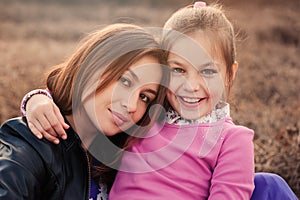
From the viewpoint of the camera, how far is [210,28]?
2.24m

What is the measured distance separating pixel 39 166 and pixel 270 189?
35.9 inches

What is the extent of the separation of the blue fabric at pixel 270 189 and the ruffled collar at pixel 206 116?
0.30 meters

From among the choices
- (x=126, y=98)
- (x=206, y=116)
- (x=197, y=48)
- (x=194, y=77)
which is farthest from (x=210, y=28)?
(x=126, y=98)

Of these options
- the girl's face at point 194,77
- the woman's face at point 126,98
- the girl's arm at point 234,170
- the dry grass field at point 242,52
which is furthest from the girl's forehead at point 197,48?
the dry grass field at point 242,52

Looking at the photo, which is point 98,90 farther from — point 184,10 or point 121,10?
point 121,10

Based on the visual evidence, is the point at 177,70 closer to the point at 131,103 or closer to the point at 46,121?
the point at 131,103

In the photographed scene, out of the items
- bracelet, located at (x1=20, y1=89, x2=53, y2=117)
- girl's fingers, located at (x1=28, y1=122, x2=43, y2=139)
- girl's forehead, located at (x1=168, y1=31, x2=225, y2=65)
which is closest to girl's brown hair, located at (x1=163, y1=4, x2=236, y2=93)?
girl's forehead, located at (x1=168, y1=31, x2=225, y2=65)

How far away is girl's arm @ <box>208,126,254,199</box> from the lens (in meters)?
2.05

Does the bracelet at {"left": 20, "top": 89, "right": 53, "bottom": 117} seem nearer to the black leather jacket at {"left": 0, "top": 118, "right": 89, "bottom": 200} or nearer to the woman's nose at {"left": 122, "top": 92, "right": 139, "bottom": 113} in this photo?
the black leather jacket at {"left": 0, "top": 118, "right": 89, "bottom": 200}

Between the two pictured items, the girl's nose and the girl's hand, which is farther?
the girl's nose

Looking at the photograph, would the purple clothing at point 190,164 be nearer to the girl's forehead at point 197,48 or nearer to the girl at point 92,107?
the girl at point 92,107

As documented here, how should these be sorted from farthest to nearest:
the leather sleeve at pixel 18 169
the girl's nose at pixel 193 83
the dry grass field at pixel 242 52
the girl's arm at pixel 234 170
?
the dry grass field at pixel 242 52, the girl's nose at pixel 193 83, the girl's arm at pixel 234 170, the leather sleeve at pixel 18 169

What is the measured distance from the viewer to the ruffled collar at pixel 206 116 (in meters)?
2.27

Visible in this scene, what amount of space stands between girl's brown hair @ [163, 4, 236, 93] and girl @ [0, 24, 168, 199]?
0.14m
